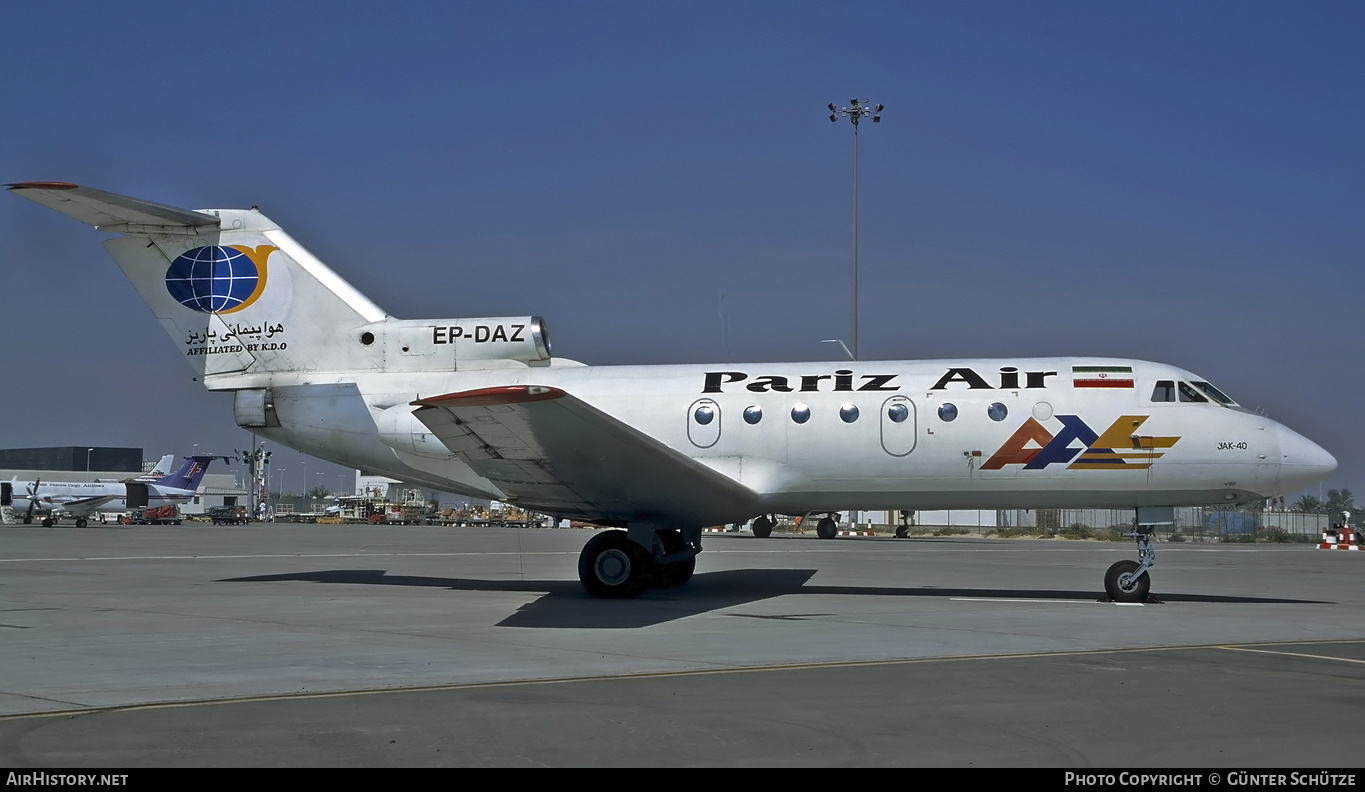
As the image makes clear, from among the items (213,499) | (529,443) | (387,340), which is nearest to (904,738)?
(529,443)

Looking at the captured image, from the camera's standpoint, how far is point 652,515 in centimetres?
1827

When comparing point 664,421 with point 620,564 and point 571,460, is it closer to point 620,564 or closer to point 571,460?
point 620,564

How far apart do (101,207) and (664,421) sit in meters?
10.0

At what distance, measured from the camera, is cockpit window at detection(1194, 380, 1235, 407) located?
58.9 feet

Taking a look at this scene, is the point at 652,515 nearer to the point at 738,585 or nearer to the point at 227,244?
the point at 738,585

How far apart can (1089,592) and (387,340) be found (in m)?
13.3

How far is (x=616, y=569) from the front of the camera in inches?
697

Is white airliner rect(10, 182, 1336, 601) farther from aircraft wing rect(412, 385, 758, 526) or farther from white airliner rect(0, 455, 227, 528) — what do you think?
white airliner rect(0, 455, 227, 528)

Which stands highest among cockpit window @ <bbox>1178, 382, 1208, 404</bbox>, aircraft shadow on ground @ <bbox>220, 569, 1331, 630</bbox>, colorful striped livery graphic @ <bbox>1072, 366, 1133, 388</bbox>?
colorful striped livery graphic @ <bbox>1072, 366, 1133, 388</bbox>

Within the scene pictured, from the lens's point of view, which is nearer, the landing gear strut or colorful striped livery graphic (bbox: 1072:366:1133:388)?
the landing gear strut

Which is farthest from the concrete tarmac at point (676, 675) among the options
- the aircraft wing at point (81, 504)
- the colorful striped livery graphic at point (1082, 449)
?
the aircraft wing at point (81, 504)

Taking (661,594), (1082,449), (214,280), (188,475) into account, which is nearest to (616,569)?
(661,594)

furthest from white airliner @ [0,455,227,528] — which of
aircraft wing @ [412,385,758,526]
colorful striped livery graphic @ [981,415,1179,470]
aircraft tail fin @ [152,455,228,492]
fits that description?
colorful striped livery graphic @ [981,415,1179,470]

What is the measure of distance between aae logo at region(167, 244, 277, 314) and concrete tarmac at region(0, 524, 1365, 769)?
5.15 metres
